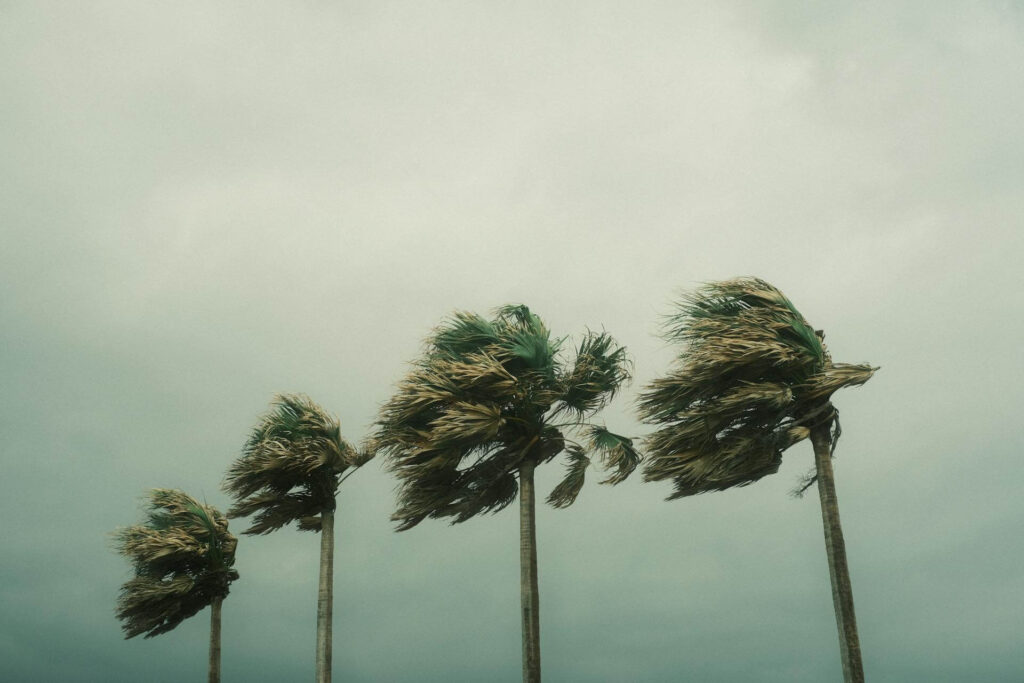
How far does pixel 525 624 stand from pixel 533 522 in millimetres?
1903

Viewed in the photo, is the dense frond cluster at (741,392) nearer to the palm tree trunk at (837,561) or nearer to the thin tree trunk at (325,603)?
the palm tree trunk at (837,561)

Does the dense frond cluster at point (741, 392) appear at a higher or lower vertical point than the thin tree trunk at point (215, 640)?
higher

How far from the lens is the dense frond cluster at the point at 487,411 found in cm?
1734

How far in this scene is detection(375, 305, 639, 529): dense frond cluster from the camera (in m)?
17.3

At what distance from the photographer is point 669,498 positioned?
1595 cm

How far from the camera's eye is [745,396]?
14.3 metres

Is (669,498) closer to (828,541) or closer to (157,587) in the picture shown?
(828,541)

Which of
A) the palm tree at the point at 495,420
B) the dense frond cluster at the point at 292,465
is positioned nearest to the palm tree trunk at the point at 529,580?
the palm tree at the point at 495,420

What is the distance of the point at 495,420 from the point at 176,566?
1018cm

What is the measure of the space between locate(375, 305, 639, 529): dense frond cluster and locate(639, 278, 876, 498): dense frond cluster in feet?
9.31

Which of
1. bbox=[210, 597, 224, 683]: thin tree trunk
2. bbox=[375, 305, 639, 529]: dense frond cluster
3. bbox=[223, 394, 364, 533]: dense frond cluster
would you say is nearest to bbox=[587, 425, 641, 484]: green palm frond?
bbox=[375, 305, 639, 529]: dense frond cluster

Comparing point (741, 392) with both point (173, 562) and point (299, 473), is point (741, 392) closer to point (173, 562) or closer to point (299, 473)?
point (299, 473)

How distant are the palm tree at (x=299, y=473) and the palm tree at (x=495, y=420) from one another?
2.11 meters

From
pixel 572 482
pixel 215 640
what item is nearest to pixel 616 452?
pixel 572 482
